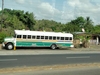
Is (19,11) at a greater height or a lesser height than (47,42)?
greater

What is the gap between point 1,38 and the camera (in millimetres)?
33719

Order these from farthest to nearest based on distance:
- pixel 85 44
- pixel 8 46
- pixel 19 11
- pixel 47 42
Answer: pixel 19 11 < pixel 85 44 < pixel 47 42 < pixel 8 46

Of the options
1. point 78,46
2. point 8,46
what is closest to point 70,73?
point 8,46

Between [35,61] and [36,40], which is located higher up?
[36,40]

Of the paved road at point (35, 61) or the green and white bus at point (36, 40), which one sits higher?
the green and white bus at point (36, 40)

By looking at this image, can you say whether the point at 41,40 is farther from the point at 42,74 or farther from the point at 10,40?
the point at 42,74

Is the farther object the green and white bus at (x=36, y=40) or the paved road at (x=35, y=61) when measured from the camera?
the green and white bus at (x=36, y=40)

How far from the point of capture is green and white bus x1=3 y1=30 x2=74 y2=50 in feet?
98.0

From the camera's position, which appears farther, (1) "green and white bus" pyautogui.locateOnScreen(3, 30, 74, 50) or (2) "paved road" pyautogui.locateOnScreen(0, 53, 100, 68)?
(1) "green and white bus" pyautogui.locateOnScreen(3, 30, 74, 50)

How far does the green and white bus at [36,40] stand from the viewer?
98.0ft

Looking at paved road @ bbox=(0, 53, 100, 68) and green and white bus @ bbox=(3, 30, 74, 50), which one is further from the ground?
green and white bus @ bbox=(3, 30, 74, 50)

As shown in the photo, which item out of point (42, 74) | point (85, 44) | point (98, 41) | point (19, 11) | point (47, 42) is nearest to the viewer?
point (42, 74)

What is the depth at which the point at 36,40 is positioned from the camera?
3111 cm

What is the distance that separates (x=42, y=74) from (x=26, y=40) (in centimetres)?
2094
